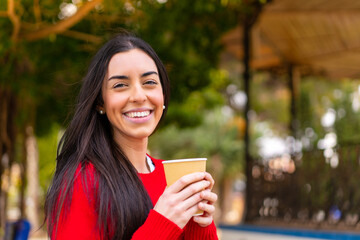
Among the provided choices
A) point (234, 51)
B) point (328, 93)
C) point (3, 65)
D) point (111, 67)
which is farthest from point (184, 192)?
point (328, 93)

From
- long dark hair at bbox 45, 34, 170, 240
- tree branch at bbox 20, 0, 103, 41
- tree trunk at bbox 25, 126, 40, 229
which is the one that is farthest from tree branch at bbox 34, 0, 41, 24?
tree trunk at bbox 25, 126, 40, 229

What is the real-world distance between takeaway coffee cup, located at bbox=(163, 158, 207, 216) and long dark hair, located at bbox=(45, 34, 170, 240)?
0.64 ft

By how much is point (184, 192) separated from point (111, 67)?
55cm

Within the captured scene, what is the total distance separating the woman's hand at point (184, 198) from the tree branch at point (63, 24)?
4.86 m

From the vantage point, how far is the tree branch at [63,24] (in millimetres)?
6398

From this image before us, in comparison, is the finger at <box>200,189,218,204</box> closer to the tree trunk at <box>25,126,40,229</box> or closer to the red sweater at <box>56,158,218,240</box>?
the red sweater at <box>56,158,218,240</box>

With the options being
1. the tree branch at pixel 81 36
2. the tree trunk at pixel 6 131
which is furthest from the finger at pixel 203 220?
the tree trunk at pixel 6 131

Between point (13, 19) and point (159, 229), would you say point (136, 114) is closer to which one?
point (159, 229)

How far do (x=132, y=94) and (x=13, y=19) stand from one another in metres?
5.05

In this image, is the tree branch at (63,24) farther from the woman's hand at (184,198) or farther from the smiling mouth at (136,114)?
the woman's hand at (184,198)

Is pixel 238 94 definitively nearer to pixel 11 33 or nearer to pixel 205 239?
pixel 11 33

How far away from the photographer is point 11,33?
7.14 m

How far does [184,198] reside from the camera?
166 centimetres

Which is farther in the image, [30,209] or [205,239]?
[30,209]
